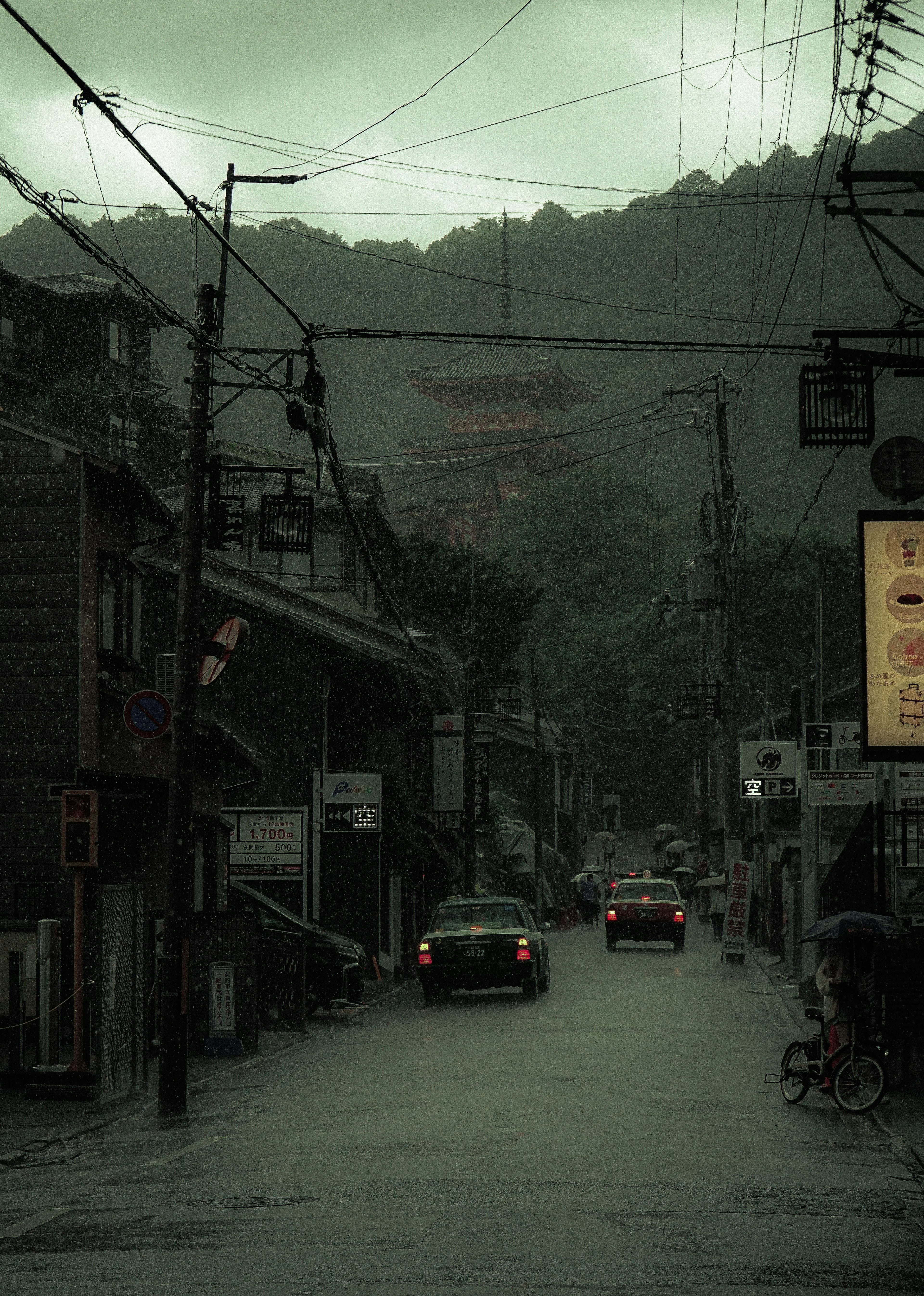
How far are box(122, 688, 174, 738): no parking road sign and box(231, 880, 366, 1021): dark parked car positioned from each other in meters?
6.73

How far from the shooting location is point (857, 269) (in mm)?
92000

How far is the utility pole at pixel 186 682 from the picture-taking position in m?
15.5

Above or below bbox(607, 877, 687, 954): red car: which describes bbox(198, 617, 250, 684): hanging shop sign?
above

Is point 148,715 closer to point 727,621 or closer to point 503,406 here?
point 727,621

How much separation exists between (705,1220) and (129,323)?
52.2 metres

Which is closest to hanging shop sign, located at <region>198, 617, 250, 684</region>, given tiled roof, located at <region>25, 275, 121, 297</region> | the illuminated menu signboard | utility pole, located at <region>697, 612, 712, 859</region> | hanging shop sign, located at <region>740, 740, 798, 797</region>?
the illuminated menu signboard

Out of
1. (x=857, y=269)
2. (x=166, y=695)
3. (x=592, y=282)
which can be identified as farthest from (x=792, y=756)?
(x=592, y=282)

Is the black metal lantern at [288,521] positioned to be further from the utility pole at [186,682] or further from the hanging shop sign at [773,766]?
the hanging shop sign at [773,766]

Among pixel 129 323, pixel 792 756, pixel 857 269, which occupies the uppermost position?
pixel 857 269

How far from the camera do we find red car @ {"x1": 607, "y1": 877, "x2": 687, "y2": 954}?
39406mm

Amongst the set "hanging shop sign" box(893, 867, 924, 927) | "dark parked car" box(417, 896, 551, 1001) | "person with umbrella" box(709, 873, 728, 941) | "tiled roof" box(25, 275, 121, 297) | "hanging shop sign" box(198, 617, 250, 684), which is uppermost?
"tiled roof" box(25, 275, 121, 297)

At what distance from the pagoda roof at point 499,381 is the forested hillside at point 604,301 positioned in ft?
16.3

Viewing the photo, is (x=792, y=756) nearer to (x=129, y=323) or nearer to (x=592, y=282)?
(x=129, y=323)

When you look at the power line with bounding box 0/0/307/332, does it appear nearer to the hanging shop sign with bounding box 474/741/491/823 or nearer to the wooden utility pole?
the hanging shop sign with bounding box 474/741/491/823
